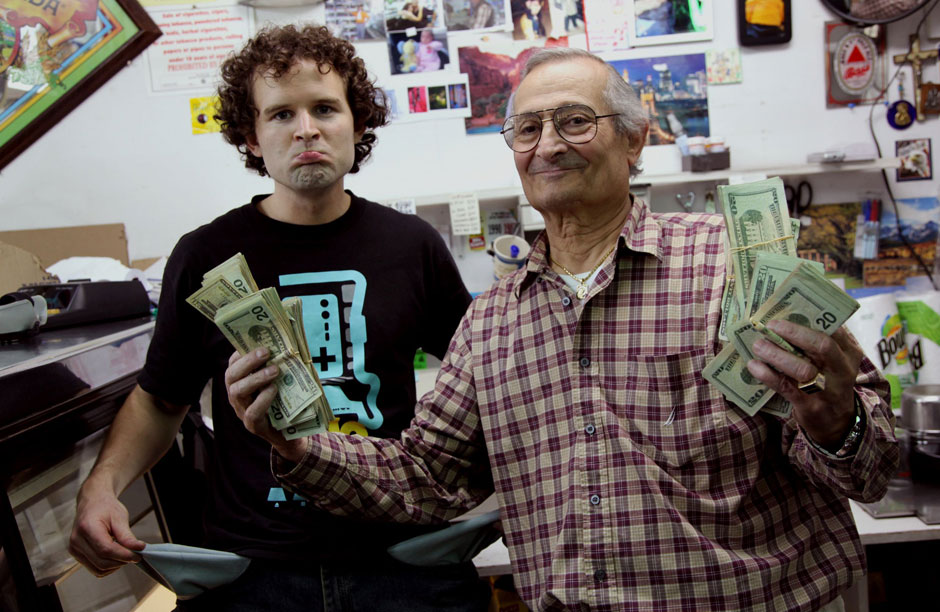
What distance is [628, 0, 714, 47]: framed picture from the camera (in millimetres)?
2727

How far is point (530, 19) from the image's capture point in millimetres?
2748

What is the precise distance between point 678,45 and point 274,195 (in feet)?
6.22

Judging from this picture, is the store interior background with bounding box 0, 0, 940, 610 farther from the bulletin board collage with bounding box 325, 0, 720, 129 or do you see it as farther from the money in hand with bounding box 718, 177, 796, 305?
the money in hand with bounding box 718, 177, 796, 305

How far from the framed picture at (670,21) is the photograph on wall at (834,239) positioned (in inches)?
32.9

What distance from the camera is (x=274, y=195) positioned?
5.19 ft

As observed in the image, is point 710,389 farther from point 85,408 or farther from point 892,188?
point 892,188

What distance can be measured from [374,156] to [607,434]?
1.90 m

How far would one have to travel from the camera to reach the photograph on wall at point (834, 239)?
2770 mm

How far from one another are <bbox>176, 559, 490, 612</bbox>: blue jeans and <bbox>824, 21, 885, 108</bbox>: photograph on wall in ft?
8.01

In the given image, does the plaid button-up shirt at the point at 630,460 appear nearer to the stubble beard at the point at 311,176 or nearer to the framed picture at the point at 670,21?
the stubble beard at the point at 311,176

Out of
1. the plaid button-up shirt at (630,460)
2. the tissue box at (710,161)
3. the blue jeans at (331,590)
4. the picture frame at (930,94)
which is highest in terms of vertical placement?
the picture frame at (930,94)

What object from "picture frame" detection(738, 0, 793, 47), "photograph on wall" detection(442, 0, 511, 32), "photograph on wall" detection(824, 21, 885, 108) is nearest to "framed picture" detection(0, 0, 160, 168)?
"photograph on wall" detection(442, 0, 511, 32)

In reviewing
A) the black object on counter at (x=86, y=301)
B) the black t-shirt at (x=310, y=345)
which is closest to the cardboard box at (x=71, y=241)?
the black object on counter at (x=86, y=301)

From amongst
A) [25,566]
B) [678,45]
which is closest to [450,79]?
[678,45]
